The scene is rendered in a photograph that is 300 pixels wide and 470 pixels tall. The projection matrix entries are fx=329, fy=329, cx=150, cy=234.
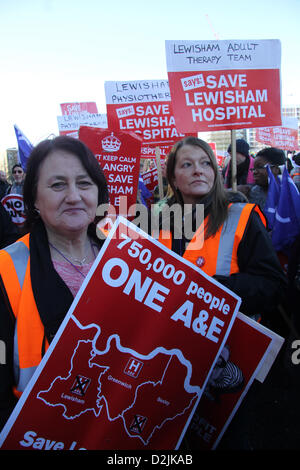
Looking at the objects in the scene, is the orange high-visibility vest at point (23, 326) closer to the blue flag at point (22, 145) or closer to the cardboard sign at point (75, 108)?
the blue flag at point (22, 145)

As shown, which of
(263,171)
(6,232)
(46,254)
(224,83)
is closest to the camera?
(46,254)

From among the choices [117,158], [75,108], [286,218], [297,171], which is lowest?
[286,218]

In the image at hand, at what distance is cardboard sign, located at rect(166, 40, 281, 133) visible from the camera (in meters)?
3.14

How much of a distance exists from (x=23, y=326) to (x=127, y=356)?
1.27 feet

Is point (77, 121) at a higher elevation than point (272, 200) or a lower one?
higher

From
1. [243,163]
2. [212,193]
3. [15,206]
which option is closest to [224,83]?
[212,193]

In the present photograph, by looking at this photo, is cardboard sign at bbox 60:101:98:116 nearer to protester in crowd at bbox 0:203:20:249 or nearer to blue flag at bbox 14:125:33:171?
blue flag at bbox 14:125:33:171

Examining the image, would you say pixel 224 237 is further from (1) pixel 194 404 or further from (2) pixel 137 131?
(2) pixel 137 131

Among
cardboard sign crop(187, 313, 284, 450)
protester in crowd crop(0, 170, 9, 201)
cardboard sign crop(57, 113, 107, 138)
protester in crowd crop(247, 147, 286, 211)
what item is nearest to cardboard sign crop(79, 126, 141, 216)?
protester in crowd crop(247, 147, 286, 211)

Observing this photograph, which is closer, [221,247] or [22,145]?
[221,247]

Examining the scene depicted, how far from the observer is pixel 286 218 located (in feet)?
10.5

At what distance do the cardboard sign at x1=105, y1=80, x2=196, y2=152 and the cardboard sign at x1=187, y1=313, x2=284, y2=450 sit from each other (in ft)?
12.3

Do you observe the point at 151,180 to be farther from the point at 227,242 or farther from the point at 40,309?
the point at 40,309

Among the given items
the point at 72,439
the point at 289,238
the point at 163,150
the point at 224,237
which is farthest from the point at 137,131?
the point at 72,439
